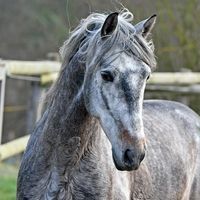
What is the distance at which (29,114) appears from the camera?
8938 millimetres

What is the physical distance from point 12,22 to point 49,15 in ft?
2.85

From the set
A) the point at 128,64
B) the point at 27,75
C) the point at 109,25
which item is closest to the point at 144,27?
the point at 109,25

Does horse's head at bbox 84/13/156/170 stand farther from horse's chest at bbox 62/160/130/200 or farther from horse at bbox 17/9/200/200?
horse's chest at bbox 62/160/130/200

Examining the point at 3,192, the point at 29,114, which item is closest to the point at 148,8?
the point at 29,114

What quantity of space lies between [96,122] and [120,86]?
0.53 m

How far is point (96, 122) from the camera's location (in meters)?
4.73

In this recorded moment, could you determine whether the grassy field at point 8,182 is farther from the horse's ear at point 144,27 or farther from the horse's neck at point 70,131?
the horse's ear at point 144,27

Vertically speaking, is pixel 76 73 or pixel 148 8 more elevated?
pixel 148 8

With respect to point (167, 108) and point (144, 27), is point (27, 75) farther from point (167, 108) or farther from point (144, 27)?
point (144, 27)

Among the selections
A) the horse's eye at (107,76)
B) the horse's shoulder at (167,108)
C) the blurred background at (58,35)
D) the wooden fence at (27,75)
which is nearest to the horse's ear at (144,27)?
the horse's eye at (107,76)

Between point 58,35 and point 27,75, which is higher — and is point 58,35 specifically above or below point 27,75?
above

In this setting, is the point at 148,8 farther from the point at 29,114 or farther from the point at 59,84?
the point at 59,84

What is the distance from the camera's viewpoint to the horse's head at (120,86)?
4.18 meters

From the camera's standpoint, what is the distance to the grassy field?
7.79 m
